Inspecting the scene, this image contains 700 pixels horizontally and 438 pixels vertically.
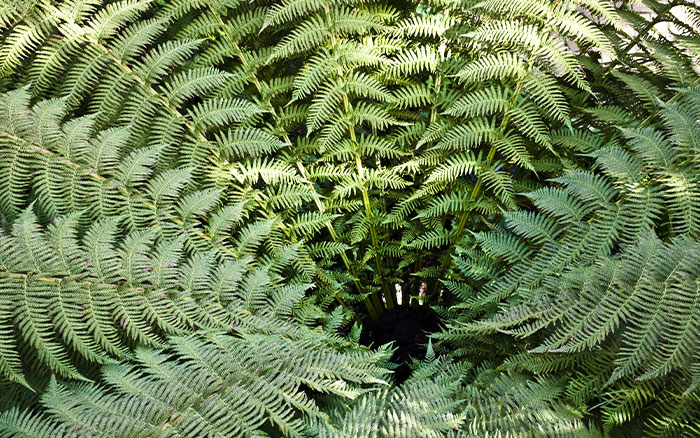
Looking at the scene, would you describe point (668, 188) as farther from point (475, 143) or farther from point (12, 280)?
point (12, 280)

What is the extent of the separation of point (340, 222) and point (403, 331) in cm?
56

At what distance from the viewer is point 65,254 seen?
4.16 ft

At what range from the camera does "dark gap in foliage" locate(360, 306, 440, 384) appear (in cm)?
203

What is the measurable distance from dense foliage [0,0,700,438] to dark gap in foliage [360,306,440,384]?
96 mm

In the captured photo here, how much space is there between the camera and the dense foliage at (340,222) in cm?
115

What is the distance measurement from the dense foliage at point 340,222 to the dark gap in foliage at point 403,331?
10 centimetres

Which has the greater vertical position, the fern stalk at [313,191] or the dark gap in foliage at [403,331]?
the fern stalk at [313,191]

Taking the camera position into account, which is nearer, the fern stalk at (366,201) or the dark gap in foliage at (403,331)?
the fern stalk at (366,201)

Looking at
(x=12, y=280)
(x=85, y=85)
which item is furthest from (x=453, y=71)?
(x=12, y=280)

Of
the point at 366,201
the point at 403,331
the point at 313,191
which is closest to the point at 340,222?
the point at 366,201

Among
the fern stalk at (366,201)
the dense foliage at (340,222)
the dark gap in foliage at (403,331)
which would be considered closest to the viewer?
the dense foliage at (340,222)

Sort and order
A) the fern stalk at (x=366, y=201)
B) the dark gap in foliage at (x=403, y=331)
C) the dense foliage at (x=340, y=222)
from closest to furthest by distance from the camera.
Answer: the dense foliage at (x=340, y=222) → the fern stalk at (x=366, y=201) → the dark gap in foliage at (x=403, y=331)

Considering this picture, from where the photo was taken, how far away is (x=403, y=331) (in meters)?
2.12

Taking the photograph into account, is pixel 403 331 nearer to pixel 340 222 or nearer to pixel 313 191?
pixel 340 222
